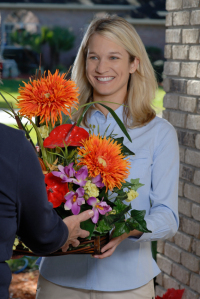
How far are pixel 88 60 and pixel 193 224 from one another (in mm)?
1066

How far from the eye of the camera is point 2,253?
91cm

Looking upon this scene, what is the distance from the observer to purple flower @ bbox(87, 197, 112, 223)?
3.94ft

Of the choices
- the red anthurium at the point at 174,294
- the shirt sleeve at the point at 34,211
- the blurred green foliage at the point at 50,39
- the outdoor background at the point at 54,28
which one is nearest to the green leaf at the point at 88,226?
the shirt sleeve at the point at 34,211

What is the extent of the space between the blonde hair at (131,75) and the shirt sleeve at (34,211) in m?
0.77

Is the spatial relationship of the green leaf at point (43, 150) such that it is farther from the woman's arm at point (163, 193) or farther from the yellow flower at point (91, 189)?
the woman's arm at point (163, 193)

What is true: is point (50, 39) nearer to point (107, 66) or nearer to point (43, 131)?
point (107, 66)

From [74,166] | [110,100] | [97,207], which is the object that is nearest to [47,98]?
[74,166]

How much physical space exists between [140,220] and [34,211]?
17.9 inches

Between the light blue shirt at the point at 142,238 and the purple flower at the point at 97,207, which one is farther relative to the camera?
the light blue shirt at the point at 142,238

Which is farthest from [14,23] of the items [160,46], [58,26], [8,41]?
[160,46]

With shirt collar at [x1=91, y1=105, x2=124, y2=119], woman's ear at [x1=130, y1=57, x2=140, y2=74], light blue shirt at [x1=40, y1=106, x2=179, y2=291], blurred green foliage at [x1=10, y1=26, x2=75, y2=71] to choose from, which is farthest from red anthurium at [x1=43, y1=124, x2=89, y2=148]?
blurred green foliage at [x1=10, y1=26, x2=75, y2=71]

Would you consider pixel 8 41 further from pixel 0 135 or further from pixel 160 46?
pixel 0 135

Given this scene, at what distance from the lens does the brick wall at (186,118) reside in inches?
80.8

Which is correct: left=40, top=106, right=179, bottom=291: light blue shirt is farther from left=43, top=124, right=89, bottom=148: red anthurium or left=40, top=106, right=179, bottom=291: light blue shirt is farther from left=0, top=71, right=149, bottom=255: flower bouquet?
left=43, top=124, right=89, bottom=148: red anthurium
